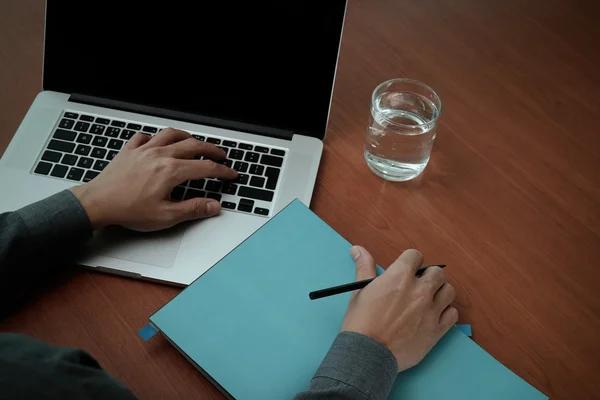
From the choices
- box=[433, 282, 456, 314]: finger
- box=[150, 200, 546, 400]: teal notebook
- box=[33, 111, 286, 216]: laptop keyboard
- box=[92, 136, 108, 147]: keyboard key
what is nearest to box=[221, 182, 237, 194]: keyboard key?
box=[33, 111, 286, 216]: laptop keyboard

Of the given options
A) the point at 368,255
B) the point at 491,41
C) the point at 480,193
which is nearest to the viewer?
the point at 368,255

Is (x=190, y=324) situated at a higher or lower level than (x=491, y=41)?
lower

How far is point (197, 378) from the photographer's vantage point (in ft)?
2.43

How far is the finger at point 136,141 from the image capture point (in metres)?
0.91

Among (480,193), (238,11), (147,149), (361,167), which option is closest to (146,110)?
(147,149)

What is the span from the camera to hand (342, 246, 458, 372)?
0.73m

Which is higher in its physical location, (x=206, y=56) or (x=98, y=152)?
(x=206, y=56)

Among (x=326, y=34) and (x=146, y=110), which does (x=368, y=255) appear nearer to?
(x=326, y=34)

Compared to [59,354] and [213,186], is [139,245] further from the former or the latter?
[59,354]

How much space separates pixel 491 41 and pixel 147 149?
0.68m

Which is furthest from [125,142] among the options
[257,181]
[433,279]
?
[433,279]

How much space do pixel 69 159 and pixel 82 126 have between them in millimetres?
A: 65

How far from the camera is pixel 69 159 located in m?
0.92

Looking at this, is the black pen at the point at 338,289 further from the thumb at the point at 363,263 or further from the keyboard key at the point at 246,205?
the keyboard key at the point at 246,205
